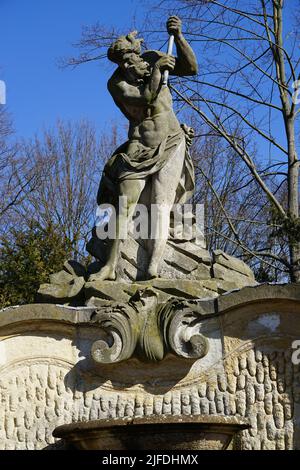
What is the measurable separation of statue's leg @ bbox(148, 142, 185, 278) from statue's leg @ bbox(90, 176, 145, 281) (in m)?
0.17

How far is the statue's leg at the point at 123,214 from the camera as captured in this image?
787cm

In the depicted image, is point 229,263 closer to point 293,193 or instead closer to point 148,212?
point 148,212

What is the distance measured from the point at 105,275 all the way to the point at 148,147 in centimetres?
140

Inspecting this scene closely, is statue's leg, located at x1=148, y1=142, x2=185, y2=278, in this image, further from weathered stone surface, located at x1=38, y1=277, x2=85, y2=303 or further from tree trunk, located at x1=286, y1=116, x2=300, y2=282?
tree trunk, located at x1=286, y1=116, x2=300, y2=282

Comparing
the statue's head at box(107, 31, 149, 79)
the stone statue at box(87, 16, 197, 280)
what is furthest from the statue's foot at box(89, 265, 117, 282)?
the statue's head at box(107, 31, 149, 79)

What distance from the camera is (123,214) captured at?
26.5 feet

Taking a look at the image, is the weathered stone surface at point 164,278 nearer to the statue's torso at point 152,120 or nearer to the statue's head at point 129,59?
the statue's torso at point 152,120

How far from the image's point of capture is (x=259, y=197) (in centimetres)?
2091

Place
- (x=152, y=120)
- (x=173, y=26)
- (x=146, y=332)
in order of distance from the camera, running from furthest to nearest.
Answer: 1. (x=173, y=26)
2. (x=152, y=120)
3. (x=146, y=332)

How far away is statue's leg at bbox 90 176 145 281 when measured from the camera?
25.8 ft

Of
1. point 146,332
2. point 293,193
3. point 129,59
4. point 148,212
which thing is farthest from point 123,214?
point 293,193
